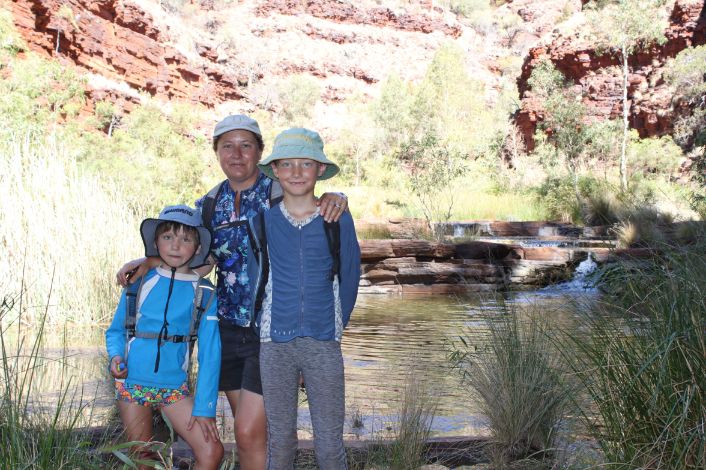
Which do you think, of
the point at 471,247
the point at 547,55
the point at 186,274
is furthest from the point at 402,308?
the point at 547,55

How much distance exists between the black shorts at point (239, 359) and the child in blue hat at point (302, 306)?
0.29 m

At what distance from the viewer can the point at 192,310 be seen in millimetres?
2529

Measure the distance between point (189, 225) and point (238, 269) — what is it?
31cm

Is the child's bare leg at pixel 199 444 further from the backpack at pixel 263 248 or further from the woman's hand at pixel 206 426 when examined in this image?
the backpack at pixel 263 248

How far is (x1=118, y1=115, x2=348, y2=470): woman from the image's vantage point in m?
2.59

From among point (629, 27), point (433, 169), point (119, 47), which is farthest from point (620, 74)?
point (119, 47)

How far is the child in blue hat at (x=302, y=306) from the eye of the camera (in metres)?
2.30

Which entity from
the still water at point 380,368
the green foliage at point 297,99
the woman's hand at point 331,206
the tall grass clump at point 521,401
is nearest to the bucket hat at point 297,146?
the woman's hand at point 331,206

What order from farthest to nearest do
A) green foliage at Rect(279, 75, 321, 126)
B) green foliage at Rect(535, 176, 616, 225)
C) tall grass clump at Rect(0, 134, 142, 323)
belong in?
green foliage at Rect(279, 75, 321, 126)
green foliage at Rect(535, 176, 616, 225)
tall grass clump at Rect(0, 134, 142, 323)

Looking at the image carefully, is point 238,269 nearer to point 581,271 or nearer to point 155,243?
point 155,243

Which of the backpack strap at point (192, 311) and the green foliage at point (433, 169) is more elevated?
the green foliage at point (433, 169)

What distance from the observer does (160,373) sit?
7.98 feet

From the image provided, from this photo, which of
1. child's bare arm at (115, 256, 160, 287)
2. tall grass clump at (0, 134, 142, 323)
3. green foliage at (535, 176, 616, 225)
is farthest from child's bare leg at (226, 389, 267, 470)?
green foliage at (535, 176, 616, 225)

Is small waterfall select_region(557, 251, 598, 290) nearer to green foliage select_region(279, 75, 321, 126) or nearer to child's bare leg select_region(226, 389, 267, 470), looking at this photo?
child's bare leg select_region(226, 389, 267, 470)
